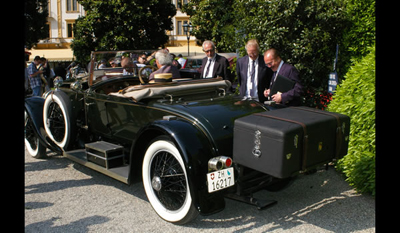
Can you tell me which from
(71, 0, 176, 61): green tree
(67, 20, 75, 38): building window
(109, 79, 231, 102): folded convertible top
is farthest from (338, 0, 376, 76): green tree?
(67, 20, 75, 38): building window

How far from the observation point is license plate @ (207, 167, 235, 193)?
307 centimetres

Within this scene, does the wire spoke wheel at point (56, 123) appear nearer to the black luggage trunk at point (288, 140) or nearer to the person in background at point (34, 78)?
the black luggage trunk at point (288, 140)

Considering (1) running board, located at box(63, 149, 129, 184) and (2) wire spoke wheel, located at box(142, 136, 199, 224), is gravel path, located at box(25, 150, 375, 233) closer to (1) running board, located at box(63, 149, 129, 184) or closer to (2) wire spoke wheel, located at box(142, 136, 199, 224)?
(2) wire spoke wheel, located at box(142, 136, 199, 224)

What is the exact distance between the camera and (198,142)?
3.27m

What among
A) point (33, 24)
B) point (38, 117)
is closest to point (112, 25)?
point (33, 24)

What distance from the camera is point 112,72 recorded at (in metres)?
5.38

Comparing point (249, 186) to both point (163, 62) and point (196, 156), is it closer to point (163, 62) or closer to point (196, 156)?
point (196, 156)

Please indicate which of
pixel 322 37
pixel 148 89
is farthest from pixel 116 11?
pixel 148 89

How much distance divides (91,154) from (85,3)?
19323mm
